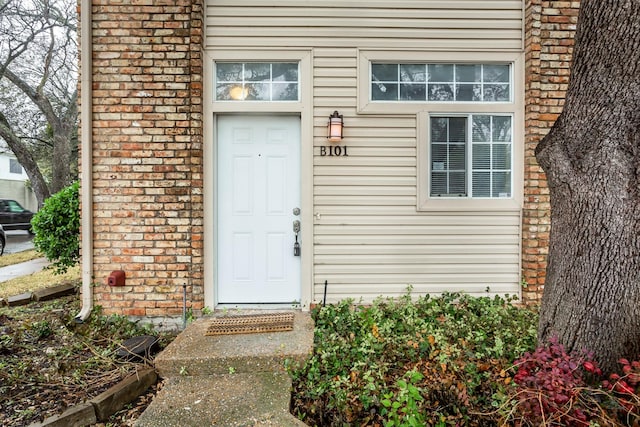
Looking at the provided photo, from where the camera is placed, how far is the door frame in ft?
12.4

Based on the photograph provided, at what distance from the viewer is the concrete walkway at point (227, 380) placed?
85.5 inches

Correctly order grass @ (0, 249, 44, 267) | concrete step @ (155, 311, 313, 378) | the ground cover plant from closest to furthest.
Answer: the ground cover plant → concrete step @ (155, 311, 313, 378) → grass @ (0, 249, 44, 267)

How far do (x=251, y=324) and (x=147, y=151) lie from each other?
2.04 m

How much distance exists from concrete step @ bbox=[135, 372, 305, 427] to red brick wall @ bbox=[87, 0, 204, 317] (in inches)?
52.0

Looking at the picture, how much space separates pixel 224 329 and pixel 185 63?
2657mm

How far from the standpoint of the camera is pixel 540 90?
382 centimetres

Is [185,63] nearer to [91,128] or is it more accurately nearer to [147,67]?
[147,67]

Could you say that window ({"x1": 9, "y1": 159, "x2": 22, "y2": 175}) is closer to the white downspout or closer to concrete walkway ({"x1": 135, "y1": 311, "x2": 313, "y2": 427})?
the white downspout

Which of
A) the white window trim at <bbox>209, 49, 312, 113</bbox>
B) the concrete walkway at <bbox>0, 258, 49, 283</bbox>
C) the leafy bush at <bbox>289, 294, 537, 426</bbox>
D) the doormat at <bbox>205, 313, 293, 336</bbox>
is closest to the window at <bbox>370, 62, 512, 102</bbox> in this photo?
the white window trim at <bbox>209, 49, 312, 113</bbox>

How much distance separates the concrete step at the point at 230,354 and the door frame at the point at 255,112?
2.87 feet

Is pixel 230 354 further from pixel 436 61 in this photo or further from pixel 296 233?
pixel 436 61

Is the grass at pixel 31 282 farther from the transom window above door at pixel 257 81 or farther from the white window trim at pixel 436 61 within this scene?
the white window trim at pixel 436 61

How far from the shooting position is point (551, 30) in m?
3.78

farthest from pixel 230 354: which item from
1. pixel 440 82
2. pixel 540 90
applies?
pixel 540 90
